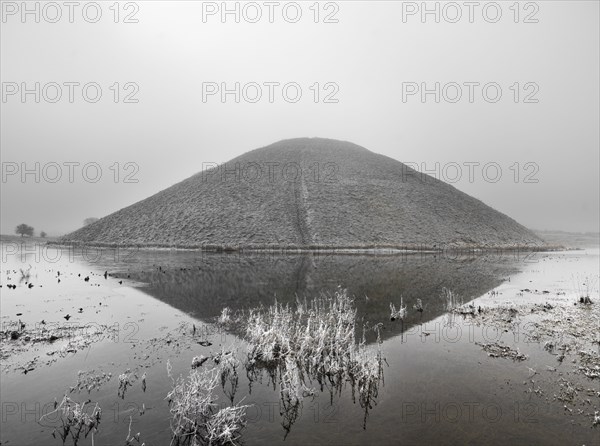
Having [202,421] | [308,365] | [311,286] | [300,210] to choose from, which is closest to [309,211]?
[300,210]

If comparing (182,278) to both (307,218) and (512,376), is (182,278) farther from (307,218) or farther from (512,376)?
(307,218)

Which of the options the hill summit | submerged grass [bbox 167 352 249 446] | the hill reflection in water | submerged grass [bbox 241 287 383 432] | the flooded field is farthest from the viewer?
the hill summit

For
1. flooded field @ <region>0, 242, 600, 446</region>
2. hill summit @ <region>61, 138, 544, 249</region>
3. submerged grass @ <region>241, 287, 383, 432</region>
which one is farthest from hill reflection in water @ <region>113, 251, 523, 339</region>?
hill summit @ <region>61, 138, 544, 249</region>

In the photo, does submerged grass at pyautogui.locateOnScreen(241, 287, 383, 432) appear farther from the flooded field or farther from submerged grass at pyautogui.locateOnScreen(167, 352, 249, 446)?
submerged grass at pyautogui.locateOnScreen(167, 352, 249, 446)

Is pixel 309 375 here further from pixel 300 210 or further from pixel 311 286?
pixel 300 210

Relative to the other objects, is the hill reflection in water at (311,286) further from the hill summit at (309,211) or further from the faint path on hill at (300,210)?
the faint path on hill at (300,210)

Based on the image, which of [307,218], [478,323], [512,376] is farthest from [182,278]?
[307,218]

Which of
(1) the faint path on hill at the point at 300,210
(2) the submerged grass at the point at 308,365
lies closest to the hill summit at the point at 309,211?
(1) the faint path on hill at the point at 300,210
